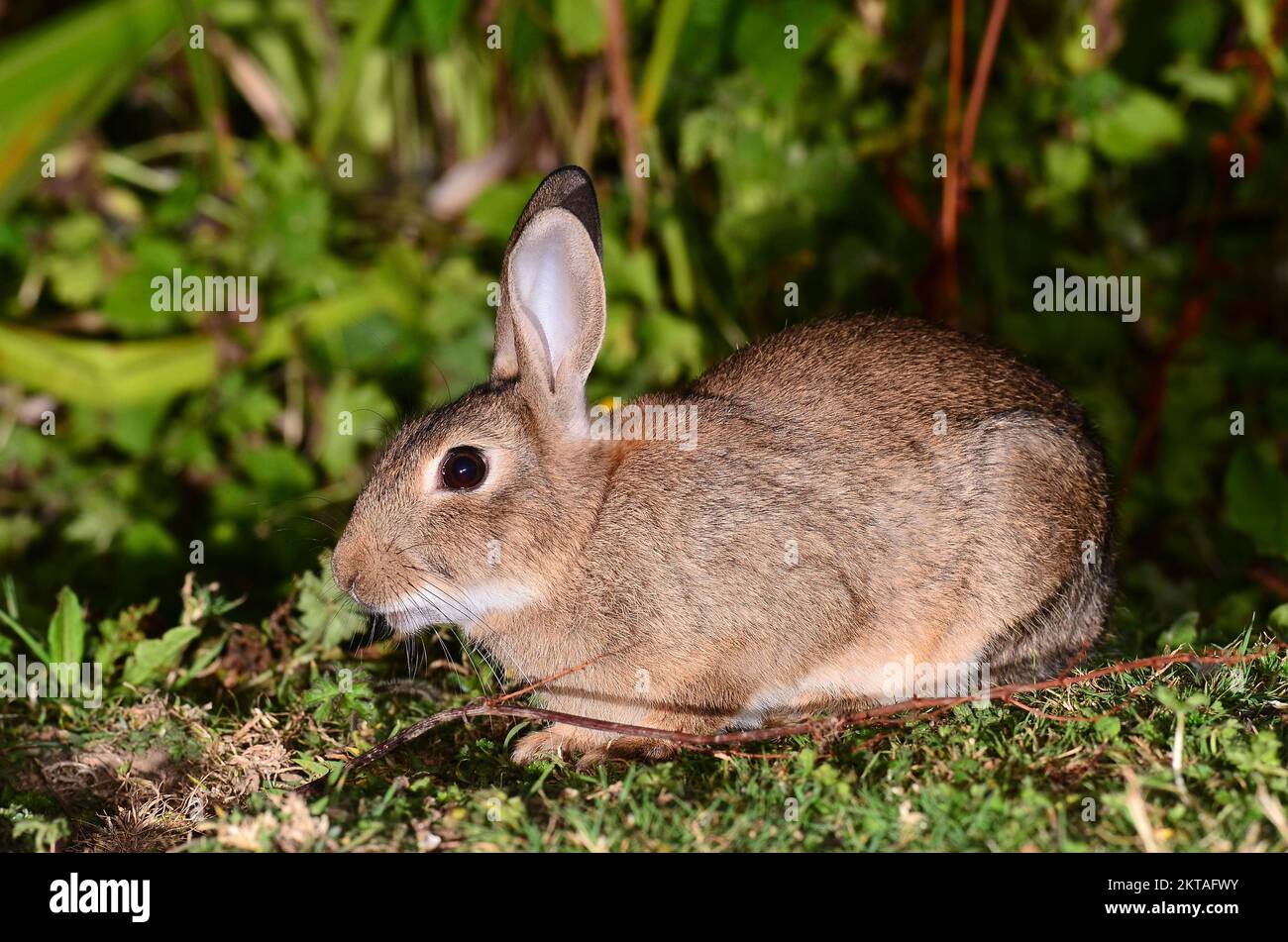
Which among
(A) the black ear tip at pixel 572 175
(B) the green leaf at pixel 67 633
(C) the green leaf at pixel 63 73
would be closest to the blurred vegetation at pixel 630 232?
(C) the green leaf at pixel 63 73

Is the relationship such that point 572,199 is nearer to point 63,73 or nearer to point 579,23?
point 579,23

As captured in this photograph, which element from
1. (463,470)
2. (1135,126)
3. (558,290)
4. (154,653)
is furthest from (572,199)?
(1135,126)

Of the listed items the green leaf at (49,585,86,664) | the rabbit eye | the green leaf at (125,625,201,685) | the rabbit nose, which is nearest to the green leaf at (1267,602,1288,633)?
the rabbit eye

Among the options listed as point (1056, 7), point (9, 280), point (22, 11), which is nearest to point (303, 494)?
point (9, 280)

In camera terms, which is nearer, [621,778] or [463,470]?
[621,778]

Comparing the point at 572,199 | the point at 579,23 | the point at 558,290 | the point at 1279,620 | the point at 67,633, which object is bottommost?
the point at 1279,620
